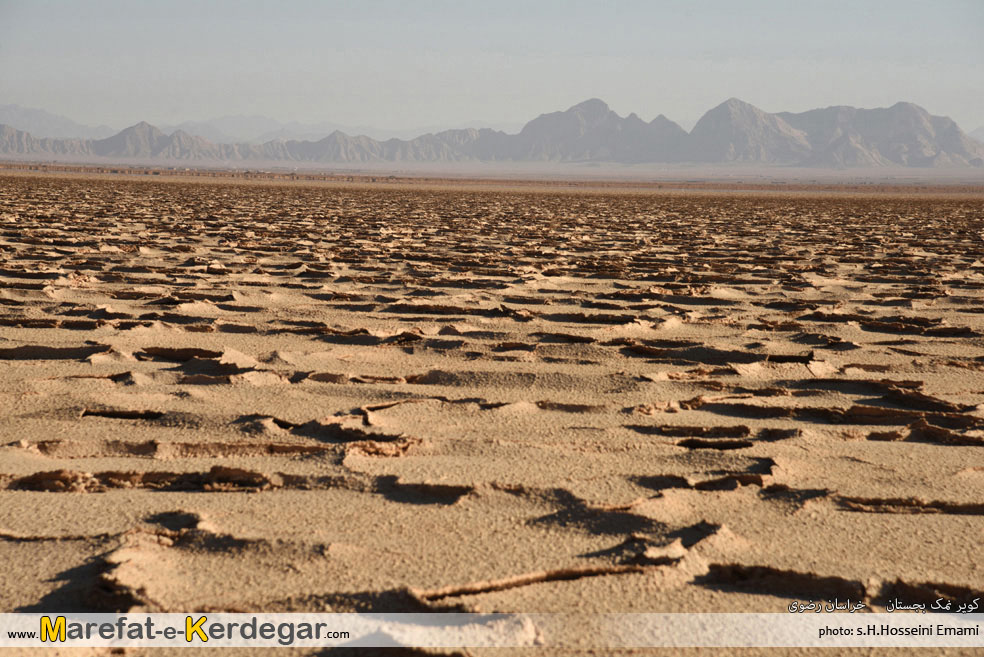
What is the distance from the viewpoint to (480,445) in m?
2.40

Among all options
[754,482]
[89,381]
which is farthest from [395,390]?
[754,482]

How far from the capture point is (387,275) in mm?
5766

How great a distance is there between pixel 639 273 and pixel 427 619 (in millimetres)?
4963

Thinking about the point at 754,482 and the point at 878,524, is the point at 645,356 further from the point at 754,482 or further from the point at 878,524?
the point at 878,524

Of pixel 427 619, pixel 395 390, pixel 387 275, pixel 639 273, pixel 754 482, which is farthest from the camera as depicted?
pixel 639 273

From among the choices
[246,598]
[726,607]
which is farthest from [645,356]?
[246,598]

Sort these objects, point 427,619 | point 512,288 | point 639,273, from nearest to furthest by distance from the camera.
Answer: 1. point 427,619
2. point 512,288
3. point 639,273

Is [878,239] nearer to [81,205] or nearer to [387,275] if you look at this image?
[387,275]

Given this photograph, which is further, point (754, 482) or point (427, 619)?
point (754, 482)

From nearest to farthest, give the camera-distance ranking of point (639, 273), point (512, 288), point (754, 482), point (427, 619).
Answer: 1. point (427, 619)
2. point (754, 482)
3. point (512, 288)
4. point (639, 273)

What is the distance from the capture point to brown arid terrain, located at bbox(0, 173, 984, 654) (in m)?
1.68

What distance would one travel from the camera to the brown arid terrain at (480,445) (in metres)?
1.68

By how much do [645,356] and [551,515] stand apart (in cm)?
167

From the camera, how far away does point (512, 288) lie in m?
5.29
